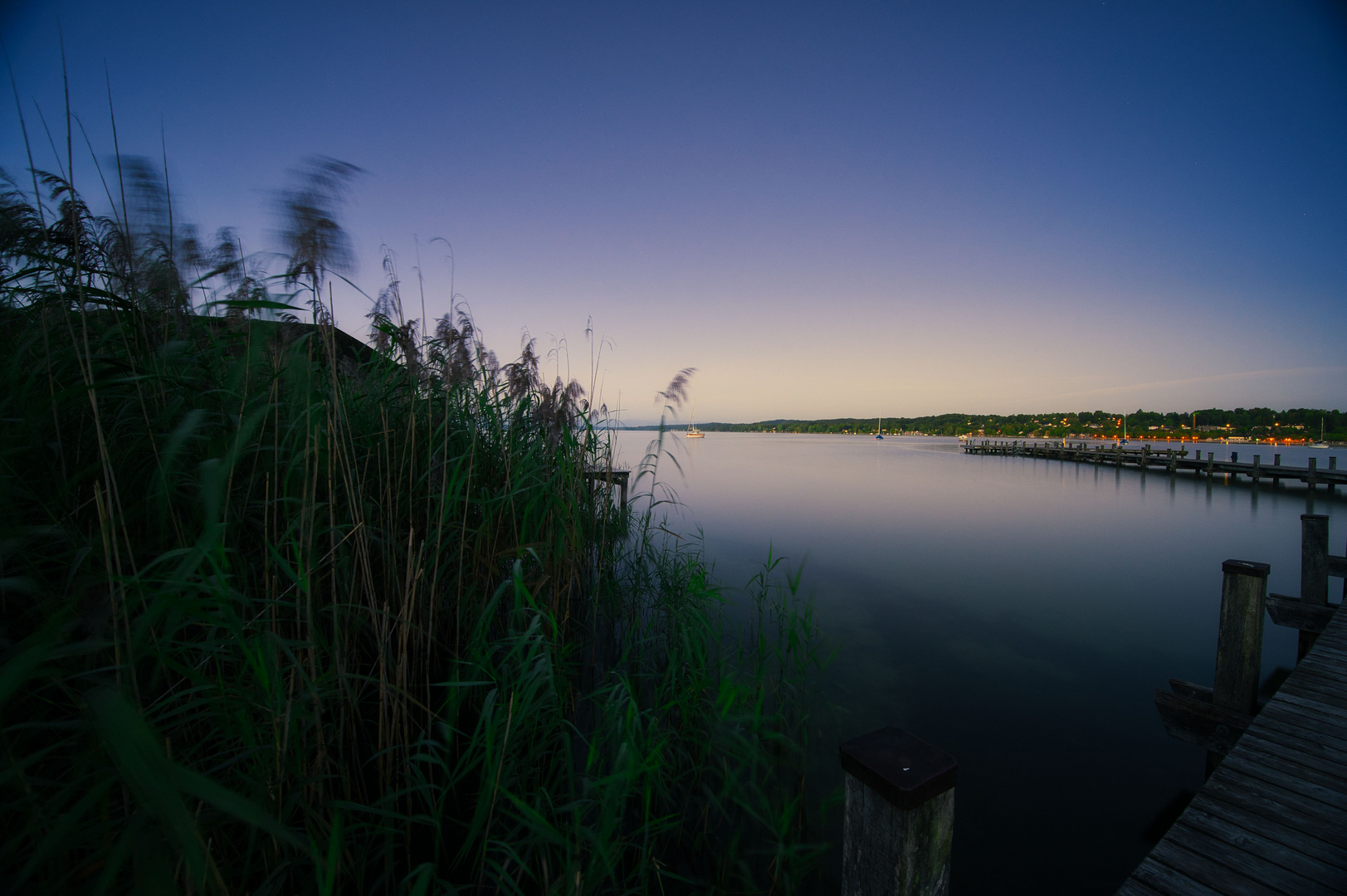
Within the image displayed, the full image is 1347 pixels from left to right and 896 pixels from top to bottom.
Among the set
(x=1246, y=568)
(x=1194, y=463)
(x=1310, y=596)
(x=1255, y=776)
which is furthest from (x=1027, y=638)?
(x=1194, y=463)

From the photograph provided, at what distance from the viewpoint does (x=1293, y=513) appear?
15.9 m

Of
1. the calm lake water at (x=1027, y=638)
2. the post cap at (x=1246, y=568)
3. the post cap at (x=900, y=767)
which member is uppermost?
the post cap at (x=900, y=767)

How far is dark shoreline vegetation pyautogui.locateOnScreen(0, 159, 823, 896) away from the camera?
1.00 metres

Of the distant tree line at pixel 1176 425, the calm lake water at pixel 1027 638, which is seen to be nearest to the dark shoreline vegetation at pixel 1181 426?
the distant tree line at pixel 1176 425

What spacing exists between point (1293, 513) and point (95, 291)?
2624 cm

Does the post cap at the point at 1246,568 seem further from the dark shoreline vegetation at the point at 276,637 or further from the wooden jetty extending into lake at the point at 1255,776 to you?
the dark shoreline vegetation at the point at 276,637

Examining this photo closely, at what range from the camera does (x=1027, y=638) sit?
5.86 meters

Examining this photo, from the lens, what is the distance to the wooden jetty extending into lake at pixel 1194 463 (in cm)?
2009

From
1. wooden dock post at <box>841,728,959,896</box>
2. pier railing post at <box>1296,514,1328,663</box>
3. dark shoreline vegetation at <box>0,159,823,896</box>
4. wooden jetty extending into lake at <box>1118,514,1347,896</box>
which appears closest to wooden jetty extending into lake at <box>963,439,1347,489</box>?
pier railing post at <box>1296,514,1328,663</box>

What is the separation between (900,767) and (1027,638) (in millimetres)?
6118

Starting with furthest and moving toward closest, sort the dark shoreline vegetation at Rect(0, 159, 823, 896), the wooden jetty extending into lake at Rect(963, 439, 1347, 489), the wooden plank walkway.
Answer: the wooden jetty extending into lake at Rect(963, 439, 1347, 489) < the wooden plank walkway < the dark shoreline vegetation at Rect(0, 159, 823, 896)

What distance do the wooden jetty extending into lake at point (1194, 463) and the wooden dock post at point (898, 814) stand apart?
30.4 m

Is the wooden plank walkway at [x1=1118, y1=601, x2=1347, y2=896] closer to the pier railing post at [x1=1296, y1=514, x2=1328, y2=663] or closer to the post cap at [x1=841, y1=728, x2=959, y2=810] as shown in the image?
the post cap at [x1=841, y1=728, x2=959, y2=810]

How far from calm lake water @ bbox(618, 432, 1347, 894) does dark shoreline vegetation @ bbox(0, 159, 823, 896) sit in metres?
1.39
